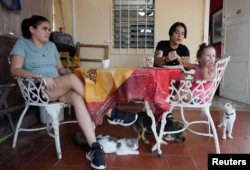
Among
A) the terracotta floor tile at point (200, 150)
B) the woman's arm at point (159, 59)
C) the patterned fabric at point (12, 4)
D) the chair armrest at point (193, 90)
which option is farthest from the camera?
the patterned fabric at point (12, 4)

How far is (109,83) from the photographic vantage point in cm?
156

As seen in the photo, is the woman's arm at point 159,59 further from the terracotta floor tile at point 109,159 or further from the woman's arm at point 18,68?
the woman's arm at point 18,68

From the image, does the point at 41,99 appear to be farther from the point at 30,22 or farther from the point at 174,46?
the point at 174,46

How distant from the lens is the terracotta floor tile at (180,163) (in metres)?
1.56

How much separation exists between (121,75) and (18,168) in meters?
1.03

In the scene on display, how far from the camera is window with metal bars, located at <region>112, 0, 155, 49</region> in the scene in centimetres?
359

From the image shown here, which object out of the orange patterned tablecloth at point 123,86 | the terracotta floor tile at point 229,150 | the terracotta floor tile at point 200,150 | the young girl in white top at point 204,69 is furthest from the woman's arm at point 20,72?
the terracotta floor tile at point 229,150

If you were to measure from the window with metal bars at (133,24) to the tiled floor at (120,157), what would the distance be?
1.80 m

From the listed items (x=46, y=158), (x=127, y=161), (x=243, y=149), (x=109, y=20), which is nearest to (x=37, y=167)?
(x=46, y=158)

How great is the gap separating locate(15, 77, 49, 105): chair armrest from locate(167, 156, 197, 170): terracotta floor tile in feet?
3.64

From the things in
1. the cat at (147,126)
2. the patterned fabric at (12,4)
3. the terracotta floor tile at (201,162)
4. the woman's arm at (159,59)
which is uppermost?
the patterned fabric at (12,4)

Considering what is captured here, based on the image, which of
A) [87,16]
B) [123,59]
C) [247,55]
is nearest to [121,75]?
[123,59]

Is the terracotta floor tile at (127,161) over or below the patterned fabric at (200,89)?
below

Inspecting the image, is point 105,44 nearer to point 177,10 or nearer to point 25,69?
point 177,10
